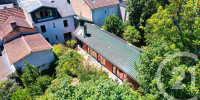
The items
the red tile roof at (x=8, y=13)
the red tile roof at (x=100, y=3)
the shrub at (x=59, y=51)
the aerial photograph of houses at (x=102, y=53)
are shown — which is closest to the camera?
the aerial photograph of houses at (x=102, y=53)

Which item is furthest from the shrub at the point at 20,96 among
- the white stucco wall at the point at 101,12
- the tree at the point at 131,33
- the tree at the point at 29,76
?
the white stucco wall at the point at 101,12

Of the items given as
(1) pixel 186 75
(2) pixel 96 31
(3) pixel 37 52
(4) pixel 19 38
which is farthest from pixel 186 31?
(4) pixel 19 38

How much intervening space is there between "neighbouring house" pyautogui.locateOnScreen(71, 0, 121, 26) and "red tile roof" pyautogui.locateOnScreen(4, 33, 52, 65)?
11.6 meters

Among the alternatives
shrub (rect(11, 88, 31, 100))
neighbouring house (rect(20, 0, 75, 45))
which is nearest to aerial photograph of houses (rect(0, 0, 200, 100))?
neighbouring house (rect(20, 0, 75, 45))

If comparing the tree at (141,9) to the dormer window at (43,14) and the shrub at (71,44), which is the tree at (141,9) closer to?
the shrub at (71,44)

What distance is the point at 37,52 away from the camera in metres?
19.8

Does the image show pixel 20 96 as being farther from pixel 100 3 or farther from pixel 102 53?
pixel 100 3

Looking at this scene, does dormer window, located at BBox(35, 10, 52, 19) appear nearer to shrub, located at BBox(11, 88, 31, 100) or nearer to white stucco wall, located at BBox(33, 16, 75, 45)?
white stucco wall, located at BBox(33, 16, 75, 45)

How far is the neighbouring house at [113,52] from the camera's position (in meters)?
17.0

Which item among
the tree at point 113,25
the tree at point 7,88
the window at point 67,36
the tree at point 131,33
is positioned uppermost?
the tree at point 113,25

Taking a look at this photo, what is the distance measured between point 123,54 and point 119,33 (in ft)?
26.5

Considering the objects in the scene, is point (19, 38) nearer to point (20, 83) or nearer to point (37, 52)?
point (37, 52)

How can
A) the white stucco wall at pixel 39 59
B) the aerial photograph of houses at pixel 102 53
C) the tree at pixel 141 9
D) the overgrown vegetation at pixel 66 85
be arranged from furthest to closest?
the tree at pixel 141 9
the white stucco wall at pixel 39 59
the overgrown vegetation at pixel 66 85
the aerial photograph of houses at pixel 102 53

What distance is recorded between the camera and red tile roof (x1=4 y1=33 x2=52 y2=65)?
18938mm
